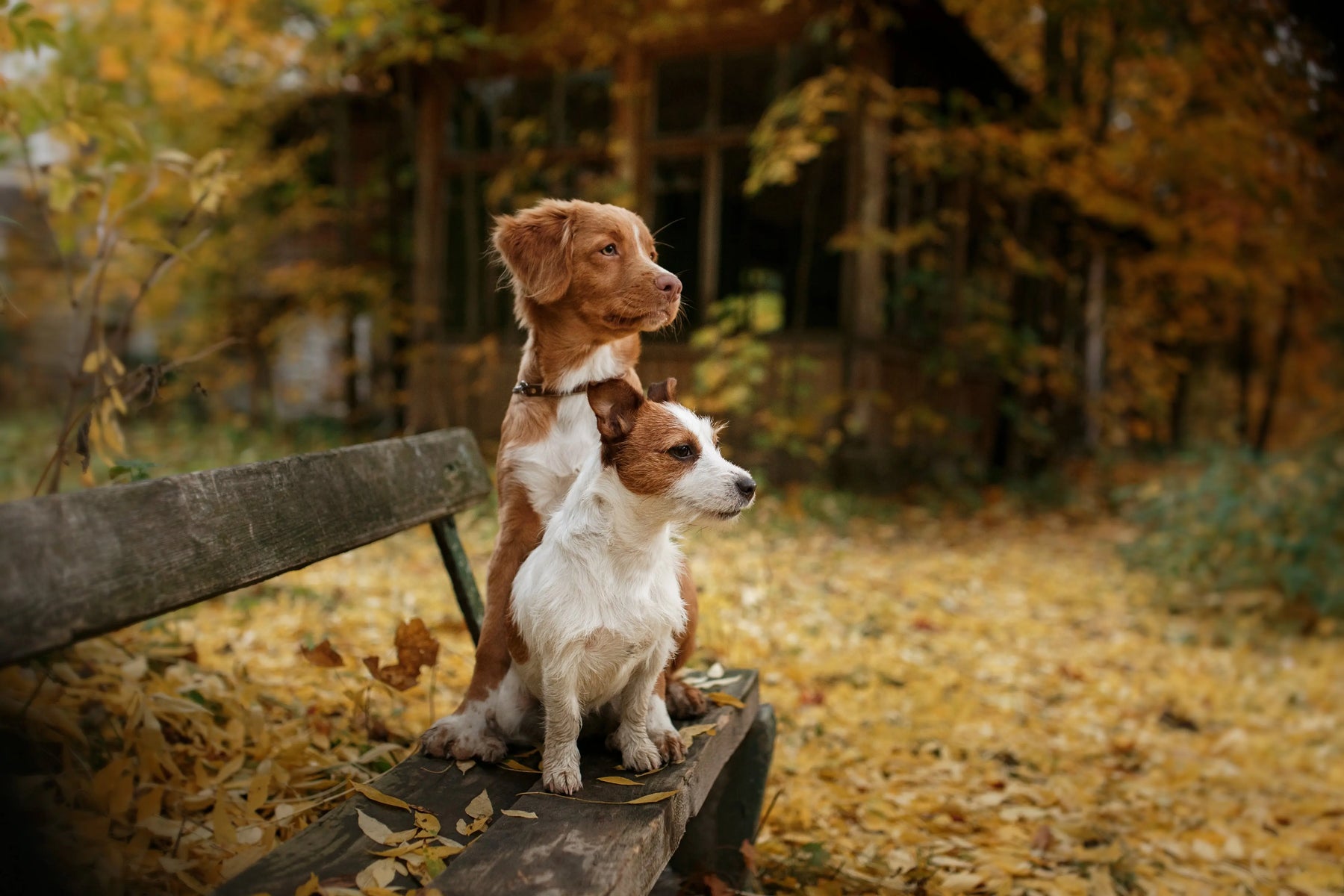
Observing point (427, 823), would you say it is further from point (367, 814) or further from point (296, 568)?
point (296, 568)

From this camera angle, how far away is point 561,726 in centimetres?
186

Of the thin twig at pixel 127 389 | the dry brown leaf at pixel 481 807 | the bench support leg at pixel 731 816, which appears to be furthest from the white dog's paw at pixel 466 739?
the thin twig at pixel 127 389

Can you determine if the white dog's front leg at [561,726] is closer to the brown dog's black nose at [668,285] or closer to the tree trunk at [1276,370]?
the brown dog's black nose at [668,285]

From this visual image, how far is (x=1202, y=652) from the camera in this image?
5855 mm

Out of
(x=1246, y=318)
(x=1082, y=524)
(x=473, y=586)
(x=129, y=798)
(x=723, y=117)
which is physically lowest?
(x=1082, y=524)

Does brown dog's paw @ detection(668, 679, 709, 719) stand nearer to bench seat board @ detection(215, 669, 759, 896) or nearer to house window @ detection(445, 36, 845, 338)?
bench seat board @ detection(215, 669, 759, 896)

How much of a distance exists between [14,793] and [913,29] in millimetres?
9751

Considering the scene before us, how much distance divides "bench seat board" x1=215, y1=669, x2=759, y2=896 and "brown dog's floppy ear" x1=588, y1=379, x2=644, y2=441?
705mm

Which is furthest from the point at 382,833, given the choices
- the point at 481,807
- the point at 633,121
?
the point at 633,121

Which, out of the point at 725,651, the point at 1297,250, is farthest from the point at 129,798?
the point at 1297,250

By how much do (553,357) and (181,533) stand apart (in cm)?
86

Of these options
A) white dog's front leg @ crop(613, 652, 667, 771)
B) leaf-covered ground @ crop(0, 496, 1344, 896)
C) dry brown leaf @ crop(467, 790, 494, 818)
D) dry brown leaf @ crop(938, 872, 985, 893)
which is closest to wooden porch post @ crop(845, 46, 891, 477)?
leaf-covered ground @ crop(0, 496, 1344, 896)

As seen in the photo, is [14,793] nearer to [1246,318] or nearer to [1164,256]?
[1164,256]

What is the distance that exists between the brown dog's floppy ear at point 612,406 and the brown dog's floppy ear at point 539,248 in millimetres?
360
